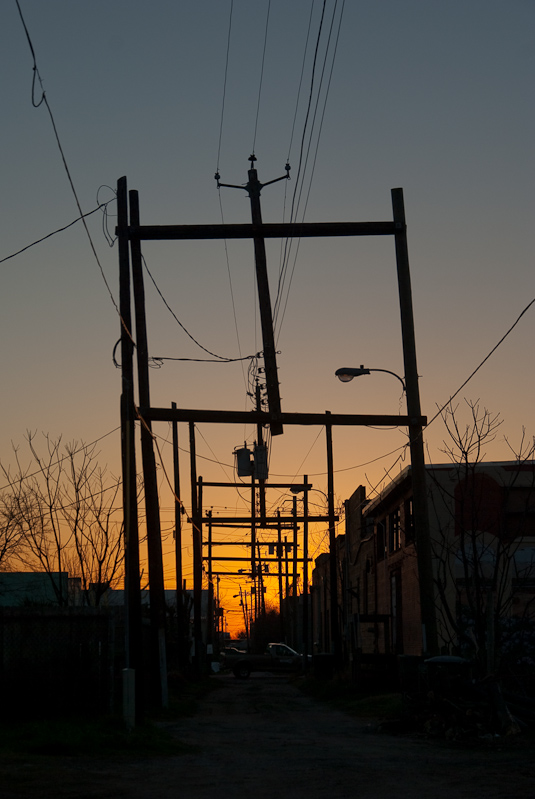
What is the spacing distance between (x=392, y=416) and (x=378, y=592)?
840 inches

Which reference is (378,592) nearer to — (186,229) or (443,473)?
(443,473)

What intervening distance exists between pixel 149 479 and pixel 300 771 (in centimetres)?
931

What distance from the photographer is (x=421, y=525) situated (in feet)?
60.7

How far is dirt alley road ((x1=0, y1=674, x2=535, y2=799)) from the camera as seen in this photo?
357 inches

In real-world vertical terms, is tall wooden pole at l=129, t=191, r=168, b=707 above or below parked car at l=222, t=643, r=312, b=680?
above

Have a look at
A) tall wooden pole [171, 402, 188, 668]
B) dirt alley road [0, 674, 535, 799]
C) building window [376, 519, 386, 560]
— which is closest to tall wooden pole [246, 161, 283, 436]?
dirt alley road [0, 674, 535, 799]

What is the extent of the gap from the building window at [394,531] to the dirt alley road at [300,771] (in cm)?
1871

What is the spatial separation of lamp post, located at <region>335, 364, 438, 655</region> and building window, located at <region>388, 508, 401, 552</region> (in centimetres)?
1513

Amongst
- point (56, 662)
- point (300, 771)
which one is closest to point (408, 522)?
point (56, 662)

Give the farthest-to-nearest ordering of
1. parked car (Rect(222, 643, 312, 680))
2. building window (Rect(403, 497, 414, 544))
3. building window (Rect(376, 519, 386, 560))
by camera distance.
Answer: parked car (Rect(222, 643, 312, 680))
building window (Rect(376, 519, 386, 560))
building window (Rect(403, 497, 414, 544))

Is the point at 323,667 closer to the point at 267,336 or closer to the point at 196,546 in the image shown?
the point at 196,546

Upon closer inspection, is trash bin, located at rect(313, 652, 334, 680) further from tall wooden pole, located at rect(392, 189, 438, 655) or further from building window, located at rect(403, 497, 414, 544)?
tall wooden pole, located at rect(392, 189, 438, 655)

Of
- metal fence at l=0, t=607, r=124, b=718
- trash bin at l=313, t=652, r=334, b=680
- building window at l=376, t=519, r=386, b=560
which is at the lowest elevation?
trash bin at l=313, t=652, r=334, b=680

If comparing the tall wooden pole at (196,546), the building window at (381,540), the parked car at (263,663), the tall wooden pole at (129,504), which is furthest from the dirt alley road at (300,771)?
the parked car at (263,663)
